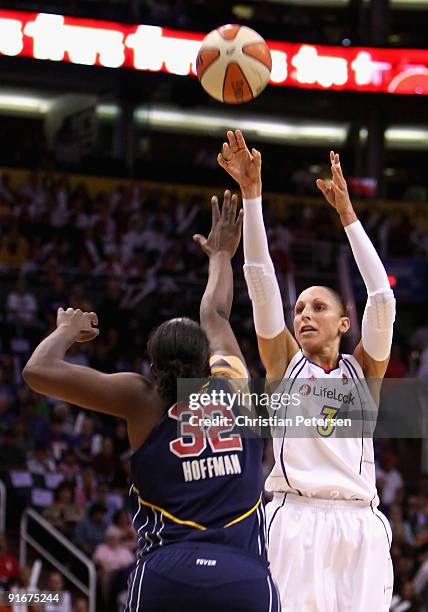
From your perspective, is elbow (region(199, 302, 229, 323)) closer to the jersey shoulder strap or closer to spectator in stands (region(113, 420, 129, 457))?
the jersey shoulder strap

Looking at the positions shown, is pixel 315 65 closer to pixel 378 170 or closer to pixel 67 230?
pixel 378 170

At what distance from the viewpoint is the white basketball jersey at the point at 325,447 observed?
540 cm

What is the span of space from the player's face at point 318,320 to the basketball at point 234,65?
1.32m

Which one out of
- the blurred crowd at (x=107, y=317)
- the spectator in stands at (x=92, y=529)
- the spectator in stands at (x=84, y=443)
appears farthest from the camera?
the spectator in stands at (x=84, y=443)

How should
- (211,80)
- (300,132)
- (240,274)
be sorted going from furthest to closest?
1. (300,132)
2. (240,274)
3. (211,80)

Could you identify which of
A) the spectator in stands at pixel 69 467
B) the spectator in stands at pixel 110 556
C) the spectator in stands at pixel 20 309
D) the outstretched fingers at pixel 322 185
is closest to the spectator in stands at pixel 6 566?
the spectator in stands at pixel 110 556

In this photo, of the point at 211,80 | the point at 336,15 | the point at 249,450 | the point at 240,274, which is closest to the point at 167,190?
the point at 240,274

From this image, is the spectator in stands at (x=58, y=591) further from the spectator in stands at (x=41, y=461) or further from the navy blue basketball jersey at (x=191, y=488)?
the navy blue basketball jersey at (x=191, y=488)

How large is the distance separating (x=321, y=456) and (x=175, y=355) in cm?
168

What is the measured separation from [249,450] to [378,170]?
21205 millimetres

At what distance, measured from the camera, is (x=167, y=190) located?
21250 mm

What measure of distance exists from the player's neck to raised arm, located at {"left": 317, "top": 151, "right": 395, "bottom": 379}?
0.52 ft

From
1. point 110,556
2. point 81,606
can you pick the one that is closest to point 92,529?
point 110,556

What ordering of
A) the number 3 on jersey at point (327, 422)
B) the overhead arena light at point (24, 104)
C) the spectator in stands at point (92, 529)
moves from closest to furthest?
the number 3 on jersey at point (327, 422) → the spectator in stands at point (92, 529) → the overhead arena light at point (24, 104)
